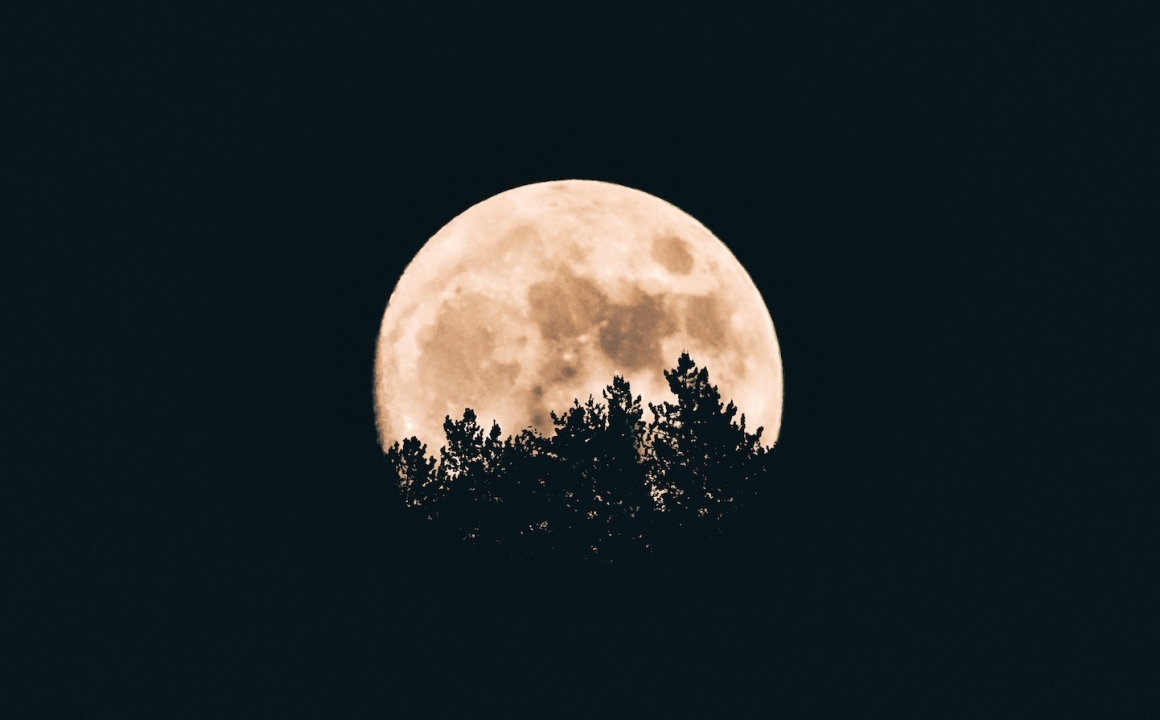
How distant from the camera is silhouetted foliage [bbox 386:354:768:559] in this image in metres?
7.61

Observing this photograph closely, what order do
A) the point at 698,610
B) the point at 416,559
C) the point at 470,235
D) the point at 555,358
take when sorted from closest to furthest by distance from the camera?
the point at 698,610 → the point at 416,559 → the point at 555,358 → the point at 470,235

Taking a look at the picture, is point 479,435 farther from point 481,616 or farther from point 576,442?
point 481,616

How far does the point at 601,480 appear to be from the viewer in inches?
303

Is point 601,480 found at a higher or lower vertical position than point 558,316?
lower

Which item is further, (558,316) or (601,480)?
(558,316)

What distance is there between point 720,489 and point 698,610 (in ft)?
3.90

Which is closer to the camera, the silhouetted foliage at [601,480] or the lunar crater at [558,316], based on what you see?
the silhouetted foliage at [601,480]

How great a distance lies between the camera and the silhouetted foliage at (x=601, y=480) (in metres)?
7.61

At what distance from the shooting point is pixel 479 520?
7.82 metres

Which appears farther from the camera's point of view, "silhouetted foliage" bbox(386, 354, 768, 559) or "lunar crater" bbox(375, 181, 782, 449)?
"lunar crater" bbox(375, 181, 782, 449)

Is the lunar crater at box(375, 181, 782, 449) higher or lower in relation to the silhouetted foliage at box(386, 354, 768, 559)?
higher

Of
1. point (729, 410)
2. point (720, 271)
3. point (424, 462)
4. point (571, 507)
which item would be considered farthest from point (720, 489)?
point (720, 271)

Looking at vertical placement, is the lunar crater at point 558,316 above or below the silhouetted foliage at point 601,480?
above

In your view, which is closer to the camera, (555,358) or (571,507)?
(571,507)
